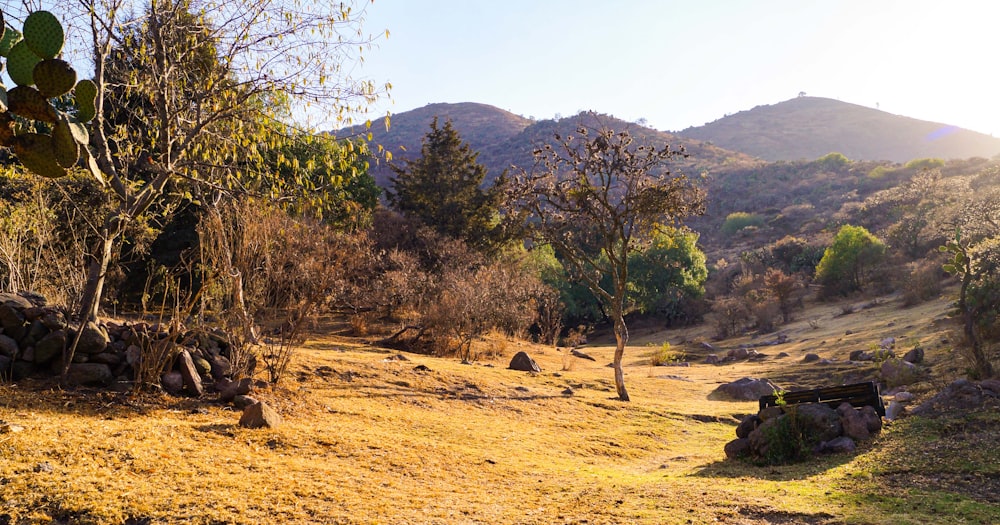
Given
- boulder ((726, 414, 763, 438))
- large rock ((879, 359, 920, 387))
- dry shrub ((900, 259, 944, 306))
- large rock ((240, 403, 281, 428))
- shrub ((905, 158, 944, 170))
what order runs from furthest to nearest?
shrub ((905, 158, 944, 170)) → dry shrub ((900, 259, 944, 306)) → large rock ((879, 359, 920, 387)) → boulder ((726, 414, 763, 438)) → large rock ((240, 403, 281, 428))

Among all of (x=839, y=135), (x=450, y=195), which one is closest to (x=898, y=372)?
(x=450, y=195)

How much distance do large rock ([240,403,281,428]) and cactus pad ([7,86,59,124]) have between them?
464 centimetres

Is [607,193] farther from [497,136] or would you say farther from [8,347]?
[497,136]

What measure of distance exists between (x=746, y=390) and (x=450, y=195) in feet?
67.6

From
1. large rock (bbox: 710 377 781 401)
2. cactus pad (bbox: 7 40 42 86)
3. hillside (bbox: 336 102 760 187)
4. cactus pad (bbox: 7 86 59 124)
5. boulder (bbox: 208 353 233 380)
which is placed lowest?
large rock (bbox: 710 377 781 401)

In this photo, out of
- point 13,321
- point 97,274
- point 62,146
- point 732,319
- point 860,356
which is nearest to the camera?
point 62,146

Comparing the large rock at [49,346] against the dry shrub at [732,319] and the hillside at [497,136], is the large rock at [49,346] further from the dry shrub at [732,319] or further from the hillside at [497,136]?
the hillside at [497,136]

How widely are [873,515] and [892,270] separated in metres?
30.4

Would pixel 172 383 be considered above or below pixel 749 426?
above

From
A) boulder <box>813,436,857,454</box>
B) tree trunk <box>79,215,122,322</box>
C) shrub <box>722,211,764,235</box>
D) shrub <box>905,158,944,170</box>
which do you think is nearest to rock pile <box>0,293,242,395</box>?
tree trunk <box>79,215,122,322</box>

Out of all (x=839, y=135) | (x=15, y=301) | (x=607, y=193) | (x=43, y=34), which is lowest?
(x=15, y=301)

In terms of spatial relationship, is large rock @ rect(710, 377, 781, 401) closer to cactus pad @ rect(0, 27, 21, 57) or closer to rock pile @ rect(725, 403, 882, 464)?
rock pile @ rect(725, 403, 882, 464)

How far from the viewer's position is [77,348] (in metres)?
7.58

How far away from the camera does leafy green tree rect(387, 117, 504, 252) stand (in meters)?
31.3
